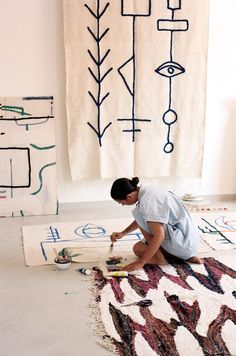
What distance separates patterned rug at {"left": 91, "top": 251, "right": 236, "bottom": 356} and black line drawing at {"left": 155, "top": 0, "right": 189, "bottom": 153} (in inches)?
57.9

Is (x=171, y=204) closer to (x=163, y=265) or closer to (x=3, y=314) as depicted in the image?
(x=163, y=265)

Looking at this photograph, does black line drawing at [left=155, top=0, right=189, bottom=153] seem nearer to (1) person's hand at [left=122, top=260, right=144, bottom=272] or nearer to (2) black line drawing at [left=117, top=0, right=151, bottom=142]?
(2) black line drawing at [left=117, top=0, right=151, bottom=142]

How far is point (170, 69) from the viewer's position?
396 centimetres

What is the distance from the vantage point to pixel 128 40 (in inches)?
A: 151

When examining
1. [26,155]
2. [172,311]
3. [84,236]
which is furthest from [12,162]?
[172,311]

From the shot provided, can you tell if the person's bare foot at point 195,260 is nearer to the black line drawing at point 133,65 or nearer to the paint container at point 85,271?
the paint container at point 85,271

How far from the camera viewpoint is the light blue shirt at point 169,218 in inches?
105

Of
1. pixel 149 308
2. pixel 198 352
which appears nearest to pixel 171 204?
pixel 149 308

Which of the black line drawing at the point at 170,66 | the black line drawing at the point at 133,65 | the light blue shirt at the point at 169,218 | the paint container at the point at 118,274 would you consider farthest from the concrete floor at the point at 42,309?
the black line drawing at the point at 170,66

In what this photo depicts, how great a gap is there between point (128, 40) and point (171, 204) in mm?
1652

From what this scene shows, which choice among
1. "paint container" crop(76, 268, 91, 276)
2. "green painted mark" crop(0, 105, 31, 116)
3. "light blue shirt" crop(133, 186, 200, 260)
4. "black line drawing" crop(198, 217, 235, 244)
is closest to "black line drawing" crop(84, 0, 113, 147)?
"green painted mark" crop(0, 105, 31, 116)

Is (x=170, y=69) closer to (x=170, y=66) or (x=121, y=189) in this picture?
(x=170, y=66)

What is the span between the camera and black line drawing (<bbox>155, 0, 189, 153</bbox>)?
3.86m

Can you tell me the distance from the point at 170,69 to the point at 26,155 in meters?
1.36
